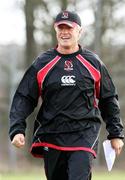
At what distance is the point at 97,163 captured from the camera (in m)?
30.6

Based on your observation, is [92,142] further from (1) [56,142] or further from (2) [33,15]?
(2) [33,15]

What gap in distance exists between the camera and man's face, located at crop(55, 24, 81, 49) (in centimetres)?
826

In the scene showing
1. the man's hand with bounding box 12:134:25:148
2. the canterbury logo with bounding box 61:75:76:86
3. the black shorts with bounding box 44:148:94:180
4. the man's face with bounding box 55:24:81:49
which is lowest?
the black shorts with bounding box 44:148:94:180

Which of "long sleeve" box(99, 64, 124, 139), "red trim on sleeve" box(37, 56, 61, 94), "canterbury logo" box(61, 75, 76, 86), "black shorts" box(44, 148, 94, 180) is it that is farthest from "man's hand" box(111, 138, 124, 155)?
"red trim on sleeve" box(37, 56, 61, 94)

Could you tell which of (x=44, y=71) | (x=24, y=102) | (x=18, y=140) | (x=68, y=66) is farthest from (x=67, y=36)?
(x=18, y=140)

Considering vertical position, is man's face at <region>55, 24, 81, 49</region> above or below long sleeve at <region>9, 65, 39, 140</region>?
above

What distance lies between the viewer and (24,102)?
8.43m

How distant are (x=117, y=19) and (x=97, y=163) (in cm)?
684

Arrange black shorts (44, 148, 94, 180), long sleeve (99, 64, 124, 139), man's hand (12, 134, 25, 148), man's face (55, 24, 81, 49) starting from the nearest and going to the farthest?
black shorts (44, 148, 94, 180)
man's hand (12, 134, 25, 148)
man's face (55, 24, 81, 49)
long sleeve (99, 64, 124, 139)

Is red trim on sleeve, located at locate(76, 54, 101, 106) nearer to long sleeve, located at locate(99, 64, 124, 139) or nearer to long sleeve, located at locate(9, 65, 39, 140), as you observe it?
long sleeve, located at locate(99, 64, 124, 139)

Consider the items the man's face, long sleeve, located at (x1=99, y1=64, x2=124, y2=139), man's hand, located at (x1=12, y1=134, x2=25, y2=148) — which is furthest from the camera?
long sleeve, located at (x1=99, y1=64, x2=124, y2=139)

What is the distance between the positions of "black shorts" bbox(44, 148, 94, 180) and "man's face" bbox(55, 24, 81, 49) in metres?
1.08

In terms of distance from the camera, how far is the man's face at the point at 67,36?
826cm

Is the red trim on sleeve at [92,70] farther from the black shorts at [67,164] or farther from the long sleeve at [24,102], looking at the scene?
the black shorts at [67,164]
